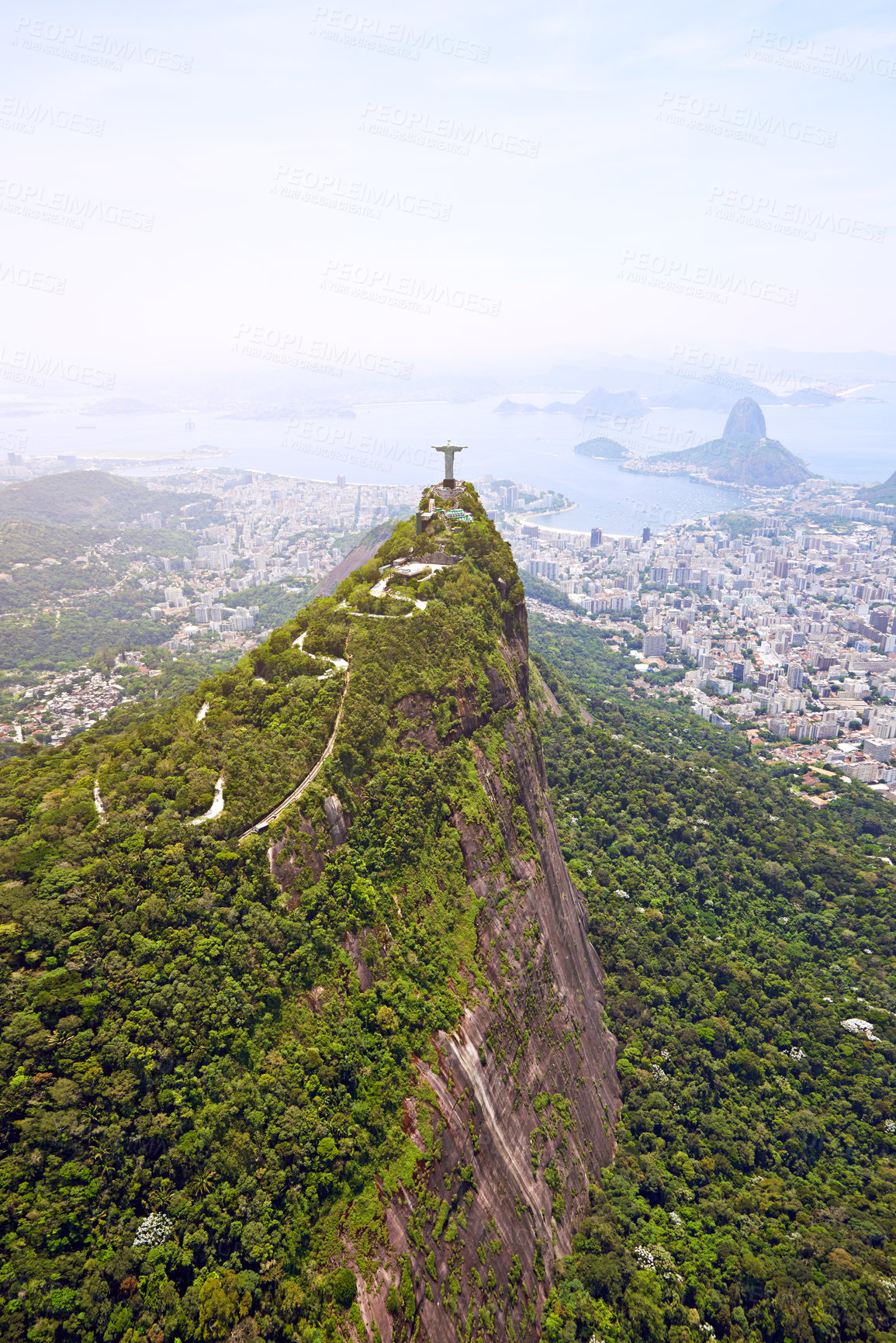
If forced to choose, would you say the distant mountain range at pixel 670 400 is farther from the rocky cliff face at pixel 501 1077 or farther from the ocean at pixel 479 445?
the rocky cliff face at pixel 501 1077

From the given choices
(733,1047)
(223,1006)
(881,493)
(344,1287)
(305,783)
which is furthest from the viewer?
(881,493)

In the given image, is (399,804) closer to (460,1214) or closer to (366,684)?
(366,684)

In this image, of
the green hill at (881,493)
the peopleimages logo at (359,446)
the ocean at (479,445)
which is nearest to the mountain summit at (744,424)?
the ocean at (479,445)

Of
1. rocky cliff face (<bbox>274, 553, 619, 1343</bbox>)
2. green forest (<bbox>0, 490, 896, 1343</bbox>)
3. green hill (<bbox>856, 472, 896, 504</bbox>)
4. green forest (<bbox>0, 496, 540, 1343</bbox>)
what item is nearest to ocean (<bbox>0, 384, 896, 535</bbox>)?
green hill (<bbox>856, 472, 896, 504</bbox>)

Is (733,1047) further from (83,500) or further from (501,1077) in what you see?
(83,500)

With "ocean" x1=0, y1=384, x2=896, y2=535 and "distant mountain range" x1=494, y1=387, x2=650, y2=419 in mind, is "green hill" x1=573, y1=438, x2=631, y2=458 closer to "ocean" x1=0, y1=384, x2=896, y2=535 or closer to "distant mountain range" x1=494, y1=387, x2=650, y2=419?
"ocean" x1=0, y1=384, x2=896, y2=535

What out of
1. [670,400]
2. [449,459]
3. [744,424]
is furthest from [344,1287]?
[670,400]
